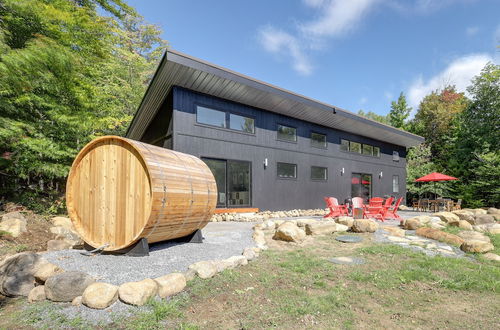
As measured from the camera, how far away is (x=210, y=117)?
927 cm

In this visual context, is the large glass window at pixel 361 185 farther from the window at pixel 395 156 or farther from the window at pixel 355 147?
the window at pixel 395 156

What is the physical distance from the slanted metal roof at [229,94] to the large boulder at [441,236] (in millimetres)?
6484

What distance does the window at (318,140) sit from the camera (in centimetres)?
1262

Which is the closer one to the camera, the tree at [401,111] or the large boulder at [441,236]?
the large boulder at [441,236]

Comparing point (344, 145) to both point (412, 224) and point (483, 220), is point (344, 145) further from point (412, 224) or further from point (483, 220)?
point (412, 224)

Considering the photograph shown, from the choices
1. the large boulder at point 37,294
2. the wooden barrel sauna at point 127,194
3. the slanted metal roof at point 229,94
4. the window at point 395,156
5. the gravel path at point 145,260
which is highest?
the slanted metal roof at point 229,94

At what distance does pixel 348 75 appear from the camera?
53.2 feet

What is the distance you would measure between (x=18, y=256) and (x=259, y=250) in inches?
134

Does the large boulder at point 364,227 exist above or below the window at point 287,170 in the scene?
below

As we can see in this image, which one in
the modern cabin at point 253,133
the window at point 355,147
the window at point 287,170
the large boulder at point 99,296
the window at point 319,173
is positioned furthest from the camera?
the window at point 355,147

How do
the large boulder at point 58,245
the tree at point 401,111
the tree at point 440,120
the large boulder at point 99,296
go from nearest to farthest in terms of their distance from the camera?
the large boulder at point 99,296, the large boulder at point 58,245, the tree at point 440,120, the tree at point 401,111

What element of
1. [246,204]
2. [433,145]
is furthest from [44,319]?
[433,145]

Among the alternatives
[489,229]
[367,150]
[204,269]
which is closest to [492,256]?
[489,229]

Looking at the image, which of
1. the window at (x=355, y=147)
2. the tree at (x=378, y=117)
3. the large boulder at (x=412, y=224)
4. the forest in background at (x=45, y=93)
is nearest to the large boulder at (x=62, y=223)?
the forest in background at (x=45, y=93)
